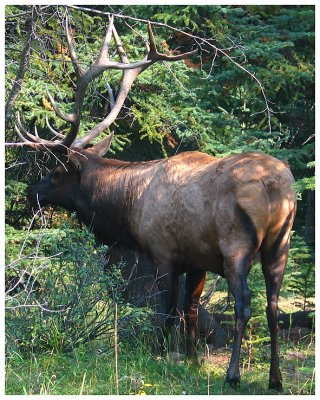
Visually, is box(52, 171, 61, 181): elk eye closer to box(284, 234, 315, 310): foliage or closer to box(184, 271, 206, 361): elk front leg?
box(184, 271, 206, 361): elk front leg

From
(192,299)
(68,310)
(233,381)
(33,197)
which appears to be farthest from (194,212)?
(33,197)

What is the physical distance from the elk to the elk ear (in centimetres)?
1

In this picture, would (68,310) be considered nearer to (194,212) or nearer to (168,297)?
(168,297)

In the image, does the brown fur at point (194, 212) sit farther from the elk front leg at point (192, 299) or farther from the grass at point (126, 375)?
the grass at point (126, 375)

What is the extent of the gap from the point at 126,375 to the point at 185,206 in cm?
179

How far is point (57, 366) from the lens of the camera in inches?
277

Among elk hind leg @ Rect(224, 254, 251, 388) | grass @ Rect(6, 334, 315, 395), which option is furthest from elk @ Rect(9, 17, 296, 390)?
grass @ Rect(6, 334, 315, 395)

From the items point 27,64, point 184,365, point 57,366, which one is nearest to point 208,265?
point 184,365

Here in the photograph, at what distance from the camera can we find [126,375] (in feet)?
22.9

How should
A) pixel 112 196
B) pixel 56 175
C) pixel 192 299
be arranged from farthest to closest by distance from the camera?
pixel 56 175 → pixel 112 196 → pixel 192 299

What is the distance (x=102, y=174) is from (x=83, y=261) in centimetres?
198

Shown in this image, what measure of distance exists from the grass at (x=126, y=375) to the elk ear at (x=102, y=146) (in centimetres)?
279

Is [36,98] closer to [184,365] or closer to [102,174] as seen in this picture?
[102,174]

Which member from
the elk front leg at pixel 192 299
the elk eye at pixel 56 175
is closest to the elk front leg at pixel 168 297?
the elk front leg at pixel 192 299
